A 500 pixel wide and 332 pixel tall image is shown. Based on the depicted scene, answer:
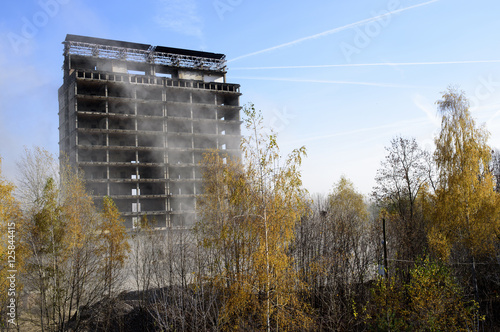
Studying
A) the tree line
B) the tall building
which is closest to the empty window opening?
the tall building

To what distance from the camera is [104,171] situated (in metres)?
54.6

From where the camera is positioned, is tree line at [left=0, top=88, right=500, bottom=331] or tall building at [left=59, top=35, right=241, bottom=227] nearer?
tree line at [left=0, top=88, right=500, bottom=331]

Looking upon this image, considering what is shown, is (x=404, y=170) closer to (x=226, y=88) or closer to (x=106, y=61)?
(x=226, y=88)

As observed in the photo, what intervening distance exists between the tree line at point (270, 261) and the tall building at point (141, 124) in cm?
2089

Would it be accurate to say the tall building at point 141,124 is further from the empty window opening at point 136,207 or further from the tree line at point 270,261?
the tree line at point 270,261

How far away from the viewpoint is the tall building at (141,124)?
54406 mm

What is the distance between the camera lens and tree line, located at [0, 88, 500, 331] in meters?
16.3

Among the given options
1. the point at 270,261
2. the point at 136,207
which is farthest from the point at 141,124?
the point at 270,261

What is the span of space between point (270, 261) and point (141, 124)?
46.8m

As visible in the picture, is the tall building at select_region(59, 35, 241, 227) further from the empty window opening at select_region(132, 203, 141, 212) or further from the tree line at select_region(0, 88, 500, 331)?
the tree line at select_region(0, 88, 500, 331)

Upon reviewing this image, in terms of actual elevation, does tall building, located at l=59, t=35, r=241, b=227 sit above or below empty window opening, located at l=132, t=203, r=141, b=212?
above

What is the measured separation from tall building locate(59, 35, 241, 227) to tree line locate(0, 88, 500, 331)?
2089cm

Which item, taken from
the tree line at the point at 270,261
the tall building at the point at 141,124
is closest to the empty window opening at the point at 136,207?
the tall building at the point at 141,124

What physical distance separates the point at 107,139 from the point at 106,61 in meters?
11.6
